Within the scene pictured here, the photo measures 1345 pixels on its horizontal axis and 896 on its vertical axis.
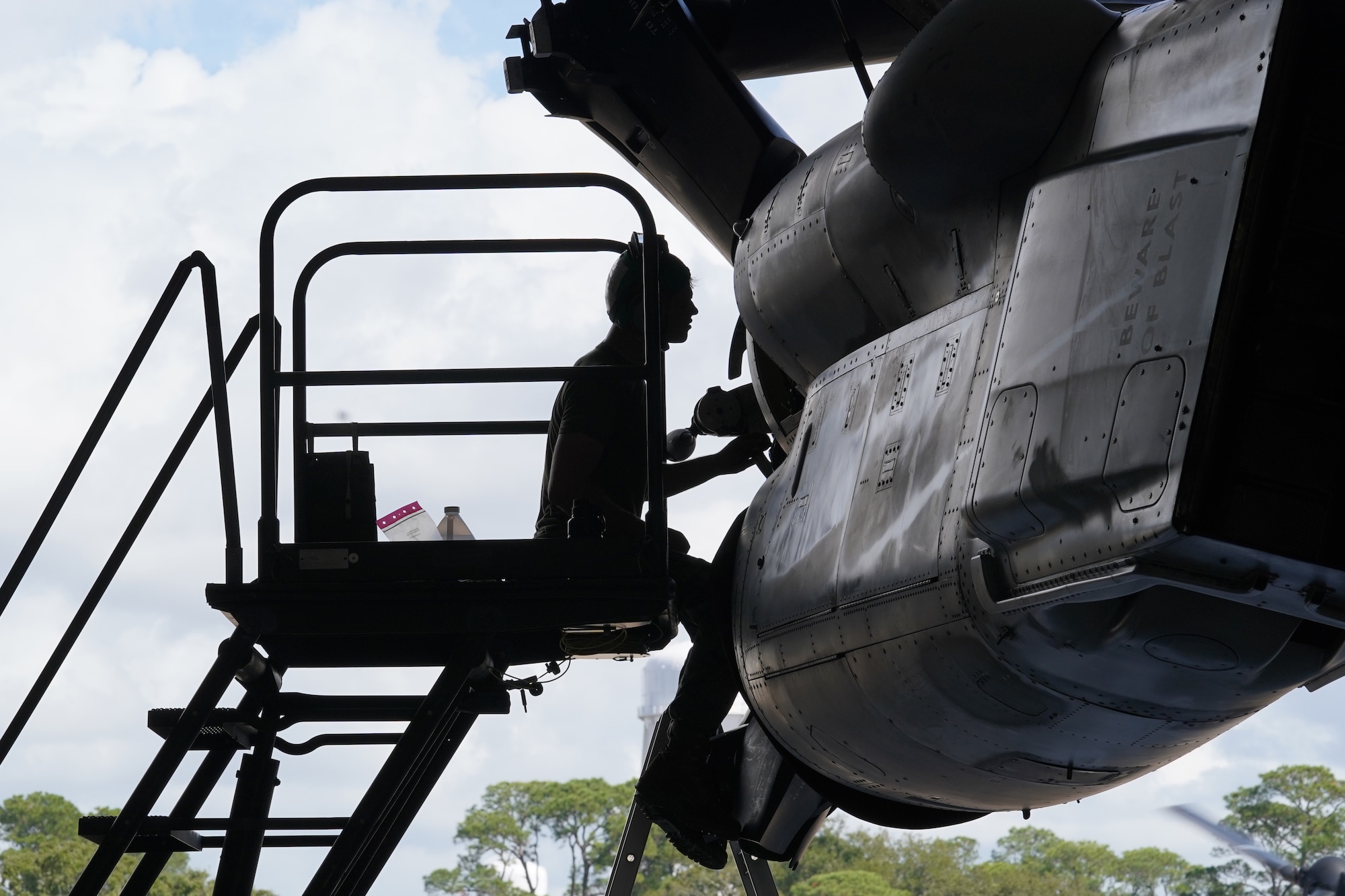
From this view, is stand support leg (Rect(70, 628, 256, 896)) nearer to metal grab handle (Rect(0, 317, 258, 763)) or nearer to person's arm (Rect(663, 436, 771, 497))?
metal grab handle (Rect(0, 317, 258, 763))

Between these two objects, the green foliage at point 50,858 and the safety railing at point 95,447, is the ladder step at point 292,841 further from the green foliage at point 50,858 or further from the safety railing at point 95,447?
the green foliage at point 50,858

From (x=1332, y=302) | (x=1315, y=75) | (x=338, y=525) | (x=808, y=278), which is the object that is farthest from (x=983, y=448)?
(x=338, y=525)

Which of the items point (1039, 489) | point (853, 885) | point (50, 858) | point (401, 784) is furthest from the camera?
point (853, 885)

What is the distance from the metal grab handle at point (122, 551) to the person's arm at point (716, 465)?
2107 millimetres

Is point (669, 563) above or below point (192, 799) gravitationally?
above

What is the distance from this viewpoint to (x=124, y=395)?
16.3ft

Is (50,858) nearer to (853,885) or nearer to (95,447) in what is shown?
(853,885)

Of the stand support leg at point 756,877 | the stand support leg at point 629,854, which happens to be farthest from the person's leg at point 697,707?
the stand support leg at point 756,877

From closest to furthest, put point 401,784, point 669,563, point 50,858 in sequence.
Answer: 1. point 401,784
2. point 669,563
3. point 50,858

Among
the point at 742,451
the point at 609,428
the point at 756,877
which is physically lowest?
the point at 756,877

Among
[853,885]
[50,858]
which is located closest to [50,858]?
[50,858]

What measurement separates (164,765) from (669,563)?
84.7 inches

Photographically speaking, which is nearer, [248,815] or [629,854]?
[248,815]

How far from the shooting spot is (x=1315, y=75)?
3.09m
